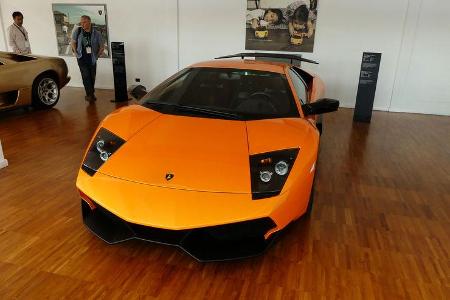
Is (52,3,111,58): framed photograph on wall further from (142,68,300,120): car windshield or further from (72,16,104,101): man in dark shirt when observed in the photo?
(142,68,300,120): car windshield

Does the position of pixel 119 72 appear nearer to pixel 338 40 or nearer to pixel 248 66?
pixel 338 40

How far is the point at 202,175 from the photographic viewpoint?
1838mm

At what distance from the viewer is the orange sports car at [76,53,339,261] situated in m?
1.72

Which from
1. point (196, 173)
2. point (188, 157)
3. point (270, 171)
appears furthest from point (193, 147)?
point (270, 171)

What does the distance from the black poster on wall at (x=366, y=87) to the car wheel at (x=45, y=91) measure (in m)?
5.06

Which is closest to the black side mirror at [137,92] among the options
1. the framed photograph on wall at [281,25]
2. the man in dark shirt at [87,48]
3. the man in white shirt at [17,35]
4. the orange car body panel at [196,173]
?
the orange car body panel at [196,173]

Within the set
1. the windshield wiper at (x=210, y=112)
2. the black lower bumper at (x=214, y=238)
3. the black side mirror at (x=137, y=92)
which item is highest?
the black side mirror at (x=137, y=92)

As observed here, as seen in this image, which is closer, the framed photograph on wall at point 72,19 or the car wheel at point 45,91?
the car wheel at point 45,91

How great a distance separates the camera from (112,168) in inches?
76.9

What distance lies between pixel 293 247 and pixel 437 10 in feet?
19.3

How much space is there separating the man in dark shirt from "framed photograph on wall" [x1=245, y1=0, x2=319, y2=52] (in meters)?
2.95

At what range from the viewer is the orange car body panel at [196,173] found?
1.71 metres

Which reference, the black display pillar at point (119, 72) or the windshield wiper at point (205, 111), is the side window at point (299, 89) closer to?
the windshield wiper at point (205, 111)

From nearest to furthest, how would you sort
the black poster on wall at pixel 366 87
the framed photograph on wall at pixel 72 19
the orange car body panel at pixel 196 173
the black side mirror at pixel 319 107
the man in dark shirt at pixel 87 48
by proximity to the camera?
the orange car body panel at pixel 196 173, the black side mirror at pixel 319 107, the black poster on wall at pixel 366 87, the man in dark shirt at pixel 87 48, the framed photograph on wall at pixel 72 19
